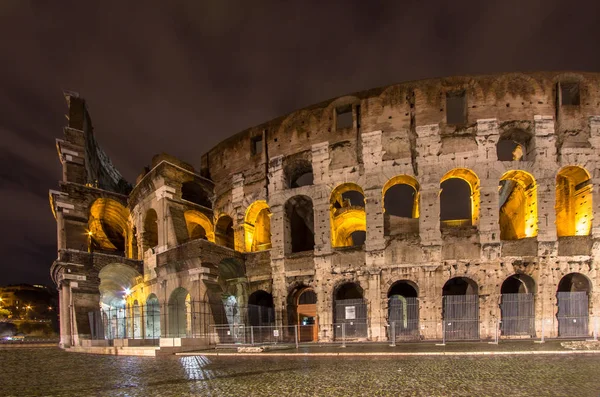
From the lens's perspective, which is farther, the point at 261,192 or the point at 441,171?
the point at 261,192

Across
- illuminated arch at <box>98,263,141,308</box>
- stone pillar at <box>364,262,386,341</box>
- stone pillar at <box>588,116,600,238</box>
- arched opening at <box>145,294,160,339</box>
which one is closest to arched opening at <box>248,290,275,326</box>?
stone pillar at <box>364,262,386,341</box>

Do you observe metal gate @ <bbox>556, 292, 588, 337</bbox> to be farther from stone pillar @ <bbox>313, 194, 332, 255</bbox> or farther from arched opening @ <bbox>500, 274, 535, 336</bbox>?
stone pillar @ <bbox>313, 194, 332, 255</bbox>

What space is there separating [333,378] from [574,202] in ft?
51.7

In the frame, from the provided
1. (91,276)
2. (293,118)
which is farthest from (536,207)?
(91,276)

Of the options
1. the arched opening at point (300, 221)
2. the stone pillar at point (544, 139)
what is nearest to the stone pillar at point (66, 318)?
the arched opening at point (300, 221)

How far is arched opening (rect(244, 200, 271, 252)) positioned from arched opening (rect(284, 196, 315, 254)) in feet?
4.15

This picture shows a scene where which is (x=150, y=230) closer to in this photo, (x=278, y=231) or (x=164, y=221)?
(x=164, y=221)

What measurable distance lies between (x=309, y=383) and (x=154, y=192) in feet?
56.5

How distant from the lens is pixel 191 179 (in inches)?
872

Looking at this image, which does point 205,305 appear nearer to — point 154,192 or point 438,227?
point 154,192

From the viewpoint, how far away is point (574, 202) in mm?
17625

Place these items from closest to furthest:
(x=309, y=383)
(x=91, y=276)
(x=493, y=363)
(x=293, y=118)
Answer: (x=309, y=383) → (x=493, y=363) → (x=293, y=118) → (x=91, y=276)

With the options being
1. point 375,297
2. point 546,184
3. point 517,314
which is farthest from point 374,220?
point 546,184

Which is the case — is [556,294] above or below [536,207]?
below
